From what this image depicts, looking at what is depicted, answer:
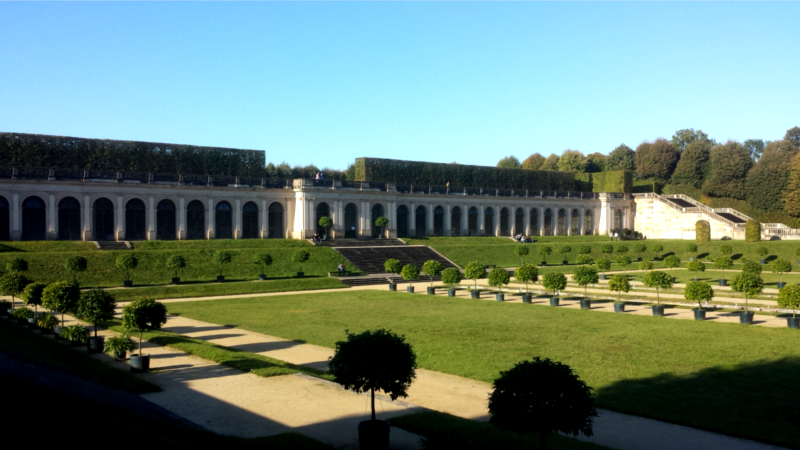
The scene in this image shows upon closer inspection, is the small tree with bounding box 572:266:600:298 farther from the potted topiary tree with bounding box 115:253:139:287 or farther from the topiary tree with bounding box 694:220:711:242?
the topiary tree with bounding box 694:220:711:242

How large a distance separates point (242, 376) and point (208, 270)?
2928cm

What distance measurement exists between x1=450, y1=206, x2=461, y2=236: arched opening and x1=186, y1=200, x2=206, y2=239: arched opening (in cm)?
3013

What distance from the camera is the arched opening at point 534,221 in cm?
8181

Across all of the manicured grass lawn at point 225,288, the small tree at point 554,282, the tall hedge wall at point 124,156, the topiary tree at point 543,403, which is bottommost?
the manicured grass lawn at point 225,288

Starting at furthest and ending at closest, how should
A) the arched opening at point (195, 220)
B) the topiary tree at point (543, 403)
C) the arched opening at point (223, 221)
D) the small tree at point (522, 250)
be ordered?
1. the arched opening at point (223, 221)
2. the arched opening at point (195, 220)
3. the small tree at point (522, 250)
4. the topiary tree at point (543, 403)

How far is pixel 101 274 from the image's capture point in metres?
39.8

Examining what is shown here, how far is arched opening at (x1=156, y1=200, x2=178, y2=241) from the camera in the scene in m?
55.4

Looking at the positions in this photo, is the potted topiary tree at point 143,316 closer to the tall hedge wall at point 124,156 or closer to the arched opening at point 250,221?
the tall hedge wall at point 124,156

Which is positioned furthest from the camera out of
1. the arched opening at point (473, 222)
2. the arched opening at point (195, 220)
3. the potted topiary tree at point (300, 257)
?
the arched opening at point (473, 222)

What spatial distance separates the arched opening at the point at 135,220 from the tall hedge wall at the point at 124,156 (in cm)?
479

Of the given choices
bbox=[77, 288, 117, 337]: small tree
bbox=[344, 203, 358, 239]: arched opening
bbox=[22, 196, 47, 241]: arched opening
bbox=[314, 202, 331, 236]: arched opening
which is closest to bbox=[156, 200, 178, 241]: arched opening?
bbox=[22, 196, 47, 241]: arched opening

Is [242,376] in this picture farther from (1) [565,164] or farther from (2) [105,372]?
(1) [565,164]

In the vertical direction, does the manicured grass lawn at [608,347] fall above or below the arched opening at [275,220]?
below

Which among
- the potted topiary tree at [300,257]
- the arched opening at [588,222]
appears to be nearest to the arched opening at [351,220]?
the potted topiary tree at [300,257]
